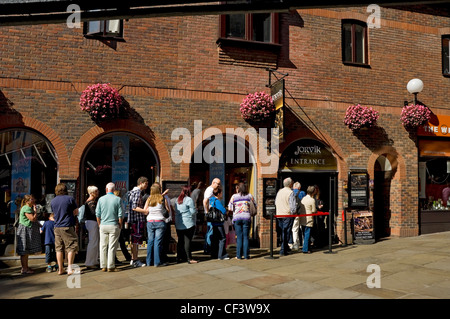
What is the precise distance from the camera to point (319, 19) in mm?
11086

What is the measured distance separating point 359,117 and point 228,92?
12.2 ft

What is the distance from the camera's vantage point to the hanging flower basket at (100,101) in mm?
8656

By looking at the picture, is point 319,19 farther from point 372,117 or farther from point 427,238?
point 427,238

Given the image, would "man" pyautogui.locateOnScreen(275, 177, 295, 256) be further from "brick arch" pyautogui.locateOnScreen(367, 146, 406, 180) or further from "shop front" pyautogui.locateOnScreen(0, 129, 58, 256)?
"shop front" pyautogui.locateOnScreen(0, 129, 58, 256)

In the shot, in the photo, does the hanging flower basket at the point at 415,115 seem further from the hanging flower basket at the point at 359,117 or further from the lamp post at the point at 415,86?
the hanging flower basket at the point at 359,117

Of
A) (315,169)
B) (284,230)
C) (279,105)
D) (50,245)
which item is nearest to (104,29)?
(279,105)

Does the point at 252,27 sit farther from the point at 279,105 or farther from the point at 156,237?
the point at 156,237

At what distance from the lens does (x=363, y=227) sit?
10.3 m

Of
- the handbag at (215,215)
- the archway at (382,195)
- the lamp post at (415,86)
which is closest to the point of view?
the handbag at (215,215)

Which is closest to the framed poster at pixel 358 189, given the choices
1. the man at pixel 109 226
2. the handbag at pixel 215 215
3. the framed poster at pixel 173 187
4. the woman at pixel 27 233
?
the handbag at pixel 215 215

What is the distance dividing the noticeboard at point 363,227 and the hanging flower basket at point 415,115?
3094 millimetres

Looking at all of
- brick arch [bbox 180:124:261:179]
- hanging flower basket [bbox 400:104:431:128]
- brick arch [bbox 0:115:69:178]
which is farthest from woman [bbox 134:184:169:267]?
hanging flower basket [bbox 400:104:431:128]

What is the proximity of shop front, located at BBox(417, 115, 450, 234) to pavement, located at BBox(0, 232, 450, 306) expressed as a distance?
3.52m

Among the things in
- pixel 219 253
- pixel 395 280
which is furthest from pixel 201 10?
pixel 219 253
